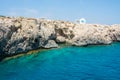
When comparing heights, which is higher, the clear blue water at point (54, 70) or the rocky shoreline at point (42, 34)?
the rocky shoreline at point (42, 34)

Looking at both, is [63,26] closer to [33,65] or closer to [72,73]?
[33,65]

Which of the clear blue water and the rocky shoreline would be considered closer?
the clear blue water

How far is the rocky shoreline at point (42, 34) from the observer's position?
3969cm

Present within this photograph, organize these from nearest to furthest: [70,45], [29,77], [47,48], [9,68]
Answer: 1. [29,77]
2. [9,68]
3. [47,48]
4. [70,45]

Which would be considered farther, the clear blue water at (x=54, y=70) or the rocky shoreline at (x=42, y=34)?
the rocky shoreline at (x=42, y=34)

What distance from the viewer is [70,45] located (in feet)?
188

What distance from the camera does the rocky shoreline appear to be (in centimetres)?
3969

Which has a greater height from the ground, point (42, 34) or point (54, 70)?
point (42, 34)

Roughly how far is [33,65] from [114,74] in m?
12.5

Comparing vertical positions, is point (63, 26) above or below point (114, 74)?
above

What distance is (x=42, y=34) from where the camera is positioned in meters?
50.4

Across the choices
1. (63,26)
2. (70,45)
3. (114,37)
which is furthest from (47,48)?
(114,37)

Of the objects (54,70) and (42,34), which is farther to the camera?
(42,34)

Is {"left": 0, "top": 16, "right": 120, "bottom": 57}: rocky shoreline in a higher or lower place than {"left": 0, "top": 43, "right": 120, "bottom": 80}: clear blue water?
higher
